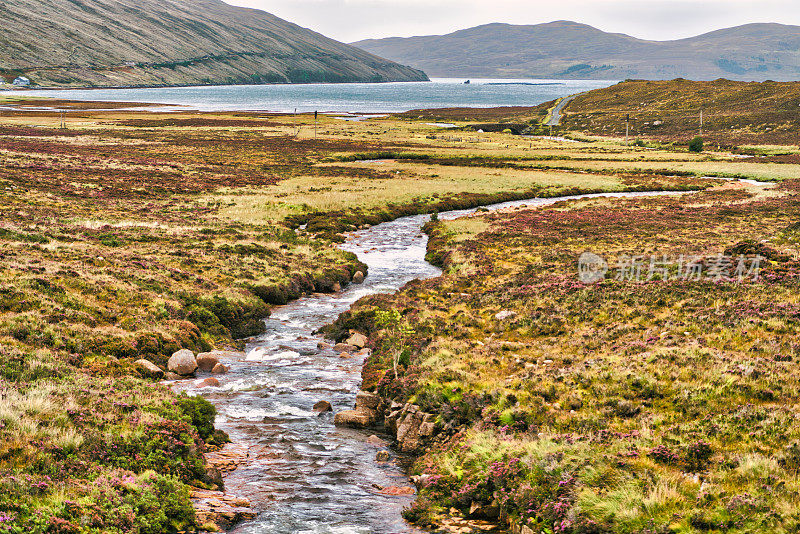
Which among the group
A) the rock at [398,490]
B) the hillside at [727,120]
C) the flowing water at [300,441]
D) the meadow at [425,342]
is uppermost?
the hillside at [727,120]

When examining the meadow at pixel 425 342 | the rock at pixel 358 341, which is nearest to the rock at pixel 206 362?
the meadow at pixel 425 342

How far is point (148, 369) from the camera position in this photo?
2122 cm

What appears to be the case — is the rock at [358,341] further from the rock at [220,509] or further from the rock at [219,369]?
the rock at [220,509]

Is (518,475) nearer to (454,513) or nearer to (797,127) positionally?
(454,513)

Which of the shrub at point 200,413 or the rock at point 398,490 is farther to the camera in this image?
the shrub at point 200,413

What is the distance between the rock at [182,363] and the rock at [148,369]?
93 cm

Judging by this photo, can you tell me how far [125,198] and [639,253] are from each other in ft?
150

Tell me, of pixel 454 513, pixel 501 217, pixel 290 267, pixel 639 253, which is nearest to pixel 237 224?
pixel 290 267

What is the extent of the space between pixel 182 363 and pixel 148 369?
5.14ft

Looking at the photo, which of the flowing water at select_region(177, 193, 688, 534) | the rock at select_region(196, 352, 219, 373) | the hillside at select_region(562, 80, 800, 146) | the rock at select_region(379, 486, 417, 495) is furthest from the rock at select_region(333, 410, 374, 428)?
the hillside at select_region(562, 80, 800, 146)

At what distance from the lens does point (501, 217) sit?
55438 millimetres

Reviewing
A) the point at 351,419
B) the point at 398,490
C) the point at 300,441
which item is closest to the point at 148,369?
the point at 300,441

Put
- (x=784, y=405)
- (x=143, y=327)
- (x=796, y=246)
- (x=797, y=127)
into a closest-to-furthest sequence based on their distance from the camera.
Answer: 1. (x=784, y=405)
2. (x=143, y=327)
3. (x=796, y=246)
4. (x=797, y=127)

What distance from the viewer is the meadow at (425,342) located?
42.5 feet
